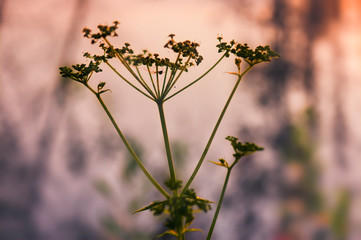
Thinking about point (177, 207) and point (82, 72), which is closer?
point (177, 207)

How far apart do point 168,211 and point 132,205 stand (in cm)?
555

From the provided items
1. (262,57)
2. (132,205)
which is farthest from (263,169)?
(262,57)

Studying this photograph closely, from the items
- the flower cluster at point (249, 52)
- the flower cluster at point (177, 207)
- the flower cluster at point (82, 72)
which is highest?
the flower cluster at point (249, 52)

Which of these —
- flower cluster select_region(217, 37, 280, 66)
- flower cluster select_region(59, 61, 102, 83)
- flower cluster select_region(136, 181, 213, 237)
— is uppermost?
flower cluster select_region(217, 37, 280, 66)

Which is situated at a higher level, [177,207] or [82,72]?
[82,72]

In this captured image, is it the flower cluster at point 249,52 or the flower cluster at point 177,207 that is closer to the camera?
the flower cluster at point 177,207

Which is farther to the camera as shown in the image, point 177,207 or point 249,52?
point 249,52

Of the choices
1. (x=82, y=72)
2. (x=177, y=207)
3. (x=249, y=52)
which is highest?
(x=249, y=52)

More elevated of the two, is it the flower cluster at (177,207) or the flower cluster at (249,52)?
the flower cluster at (249,52)

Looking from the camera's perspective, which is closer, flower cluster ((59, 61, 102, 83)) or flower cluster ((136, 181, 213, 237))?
flower cluster ((136, 181, 213, 237))

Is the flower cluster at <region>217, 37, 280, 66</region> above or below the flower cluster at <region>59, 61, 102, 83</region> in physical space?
above

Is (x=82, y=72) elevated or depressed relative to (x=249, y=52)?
depressed

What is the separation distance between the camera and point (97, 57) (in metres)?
1.25

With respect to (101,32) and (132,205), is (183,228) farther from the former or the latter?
(132,205)
